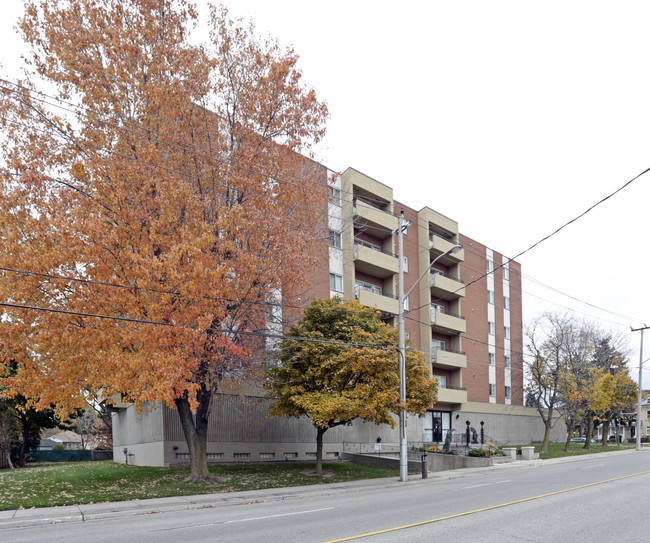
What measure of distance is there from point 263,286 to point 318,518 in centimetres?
947

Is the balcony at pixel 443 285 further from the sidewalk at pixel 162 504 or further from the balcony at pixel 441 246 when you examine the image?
the sidewalk at pixel 162 504

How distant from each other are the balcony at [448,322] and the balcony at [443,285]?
1632 mm

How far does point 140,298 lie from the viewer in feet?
56.7

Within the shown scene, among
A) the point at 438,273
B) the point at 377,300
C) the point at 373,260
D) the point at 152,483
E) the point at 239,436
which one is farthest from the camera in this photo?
the point at 438,273

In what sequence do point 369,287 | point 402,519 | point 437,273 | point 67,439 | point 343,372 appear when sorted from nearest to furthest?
point 402,519 < point 343,372 < point 369,287 < point 437,273 < point 67,439

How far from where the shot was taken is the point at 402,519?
41.2 ft

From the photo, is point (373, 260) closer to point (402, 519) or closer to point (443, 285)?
point (443, 285)

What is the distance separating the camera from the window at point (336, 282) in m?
37.2

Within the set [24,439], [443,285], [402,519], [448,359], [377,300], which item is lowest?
[24,439]

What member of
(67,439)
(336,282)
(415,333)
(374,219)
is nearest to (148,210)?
(336,282)

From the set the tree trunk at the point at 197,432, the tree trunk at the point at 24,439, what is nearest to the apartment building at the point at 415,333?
the tree trunk at the point at 197,432

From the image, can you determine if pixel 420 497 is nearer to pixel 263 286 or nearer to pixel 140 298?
pixel 263 286

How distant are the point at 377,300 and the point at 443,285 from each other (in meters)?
9.27

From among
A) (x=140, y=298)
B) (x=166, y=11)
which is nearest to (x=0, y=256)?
(x=140, y=298)
